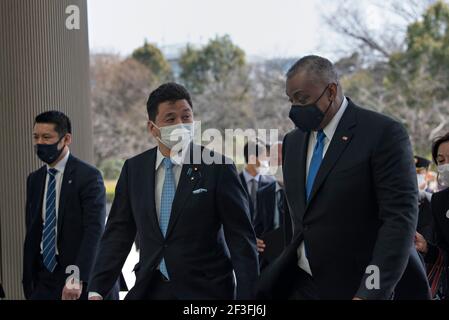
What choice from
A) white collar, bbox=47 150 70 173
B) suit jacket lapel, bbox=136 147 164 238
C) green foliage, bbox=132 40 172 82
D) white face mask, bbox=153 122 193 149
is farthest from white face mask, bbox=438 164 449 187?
green foliage, bbox=132 40 172 82

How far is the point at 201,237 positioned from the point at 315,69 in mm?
1178

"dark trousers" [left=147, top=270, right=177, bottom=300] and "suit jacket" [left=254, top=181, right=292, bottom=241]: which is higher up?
"dark trousers" [left=147, top=270, right=177, bottom=300]

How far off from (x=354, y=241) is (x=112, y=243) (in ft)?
5.35

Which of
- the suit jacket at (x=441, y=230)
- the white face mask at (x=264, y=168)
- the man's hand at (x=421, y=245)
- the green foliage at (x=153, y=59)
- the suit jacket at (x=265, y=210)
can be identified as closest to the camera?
the suit jacket at (x=441, y=230)

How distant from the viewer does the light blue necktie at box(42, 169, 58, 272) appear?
20.3 feet

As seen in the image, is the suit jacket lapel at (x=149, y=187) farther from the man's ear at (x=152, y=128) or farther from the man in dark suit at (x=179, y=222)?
the man's ear at (x=152, y=128)

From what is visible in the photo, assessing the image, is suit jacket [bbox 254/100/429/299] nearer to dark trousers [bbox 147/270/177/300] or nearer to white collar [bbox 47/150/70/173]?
dark trousers [bbox 147/270/177/300]

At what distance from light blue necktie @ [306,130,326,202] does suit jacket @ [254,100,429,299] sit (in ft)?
0.13

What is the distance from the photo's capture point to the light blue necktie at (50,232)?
618 cm

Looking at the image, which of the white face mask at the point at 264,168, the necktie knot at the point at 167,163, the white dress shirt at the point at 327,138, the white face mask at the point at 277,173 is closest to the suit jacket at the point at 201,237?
the necktie knot at the point at 167,163

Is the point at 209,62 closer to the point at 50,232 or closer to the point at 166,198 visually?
the point at 50,232

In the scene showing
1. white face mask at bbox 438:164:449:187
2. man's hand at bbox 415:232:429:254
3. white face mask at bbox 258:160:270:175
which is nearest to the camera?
man's hand at bbox 415:232:429:254
